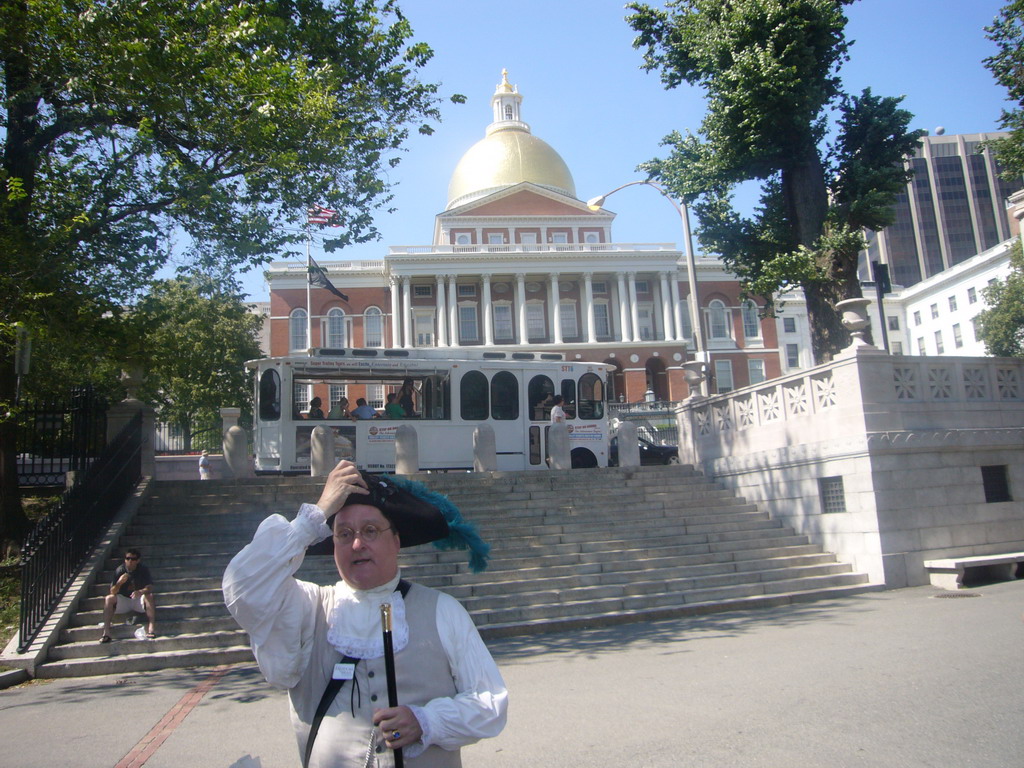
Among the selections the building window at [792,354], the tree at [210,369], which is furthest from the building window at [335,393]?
the building window at [792,354]

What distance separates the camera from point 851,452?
12.7m

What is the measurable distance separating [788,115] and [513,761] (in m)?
12.9

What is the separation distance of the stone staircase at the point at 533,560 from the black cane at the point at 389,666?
6.88 m

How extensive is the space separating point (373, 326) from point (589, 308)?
1755cm

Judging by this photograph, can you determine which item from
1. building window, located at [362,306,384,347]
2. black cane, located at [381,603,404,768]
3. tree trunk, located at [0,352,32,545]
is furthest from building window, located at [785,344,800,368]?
black cane, located at [381,603,404,768]

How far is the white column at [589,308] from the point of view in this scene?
62500 mm

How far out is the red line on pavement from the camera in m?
5.94

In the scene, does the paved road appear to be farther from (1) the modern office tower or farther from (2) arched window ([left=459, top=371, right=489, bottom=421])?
(1) the modern office tower

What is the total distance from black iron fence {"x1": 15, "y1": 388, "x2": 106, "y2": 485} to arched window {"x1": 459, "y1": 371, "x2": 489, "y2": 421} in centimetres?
774

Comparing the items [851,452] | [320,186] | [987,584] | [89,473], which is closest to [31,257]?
[89,473]

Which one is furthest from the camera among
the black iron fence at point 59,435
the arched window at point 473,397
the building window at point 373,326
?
the building window at point 373,326

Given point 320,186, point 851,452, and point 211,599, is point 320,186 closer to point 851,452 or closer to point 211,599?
point 211,599

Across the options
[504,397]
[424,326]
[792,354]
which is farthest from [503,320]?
[504,397]

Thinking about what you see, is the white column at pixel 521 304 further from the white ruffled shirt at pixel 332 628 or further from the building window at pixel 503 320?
the white ruffled shirt at pixel 332 628
